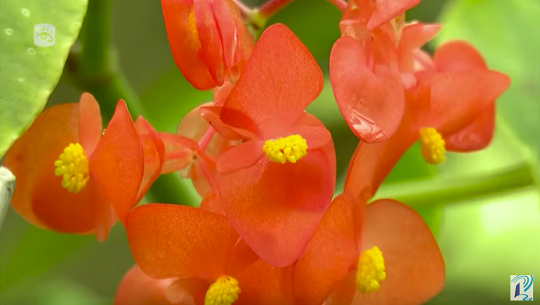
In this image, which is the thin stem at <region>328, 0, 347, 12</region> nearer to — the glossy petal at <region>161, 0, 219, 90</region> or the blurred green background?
the glossy petal at <region>161, 0, 219, 90</region>

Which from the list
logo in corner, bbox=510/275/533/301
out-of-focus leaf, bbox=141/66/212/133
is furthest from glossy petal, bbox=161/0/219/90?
out-of-focus leaf, bbox=141/66/212/133

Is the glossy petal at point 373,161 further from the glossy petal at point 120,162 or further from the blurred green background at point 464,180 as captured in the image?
the blurred green background at point 464,180

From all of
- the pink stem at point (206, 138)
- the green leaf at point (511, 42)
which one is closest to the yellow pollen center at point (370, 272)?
the pink stem at point (206, 138)

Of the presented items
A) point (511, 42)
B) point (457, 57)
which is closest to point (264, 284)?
point (457, 57)

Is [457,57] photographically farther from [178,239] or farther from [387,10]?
[178,239]

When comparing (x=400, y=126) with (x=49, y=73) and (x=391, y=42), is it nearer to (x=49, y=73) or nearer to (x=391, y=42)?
(x=391, y=42)

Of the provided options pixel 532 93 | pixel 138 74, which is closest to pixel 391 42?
pixel 532 93

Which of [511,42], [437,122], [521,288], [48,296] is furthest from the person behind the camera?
[48,296]
